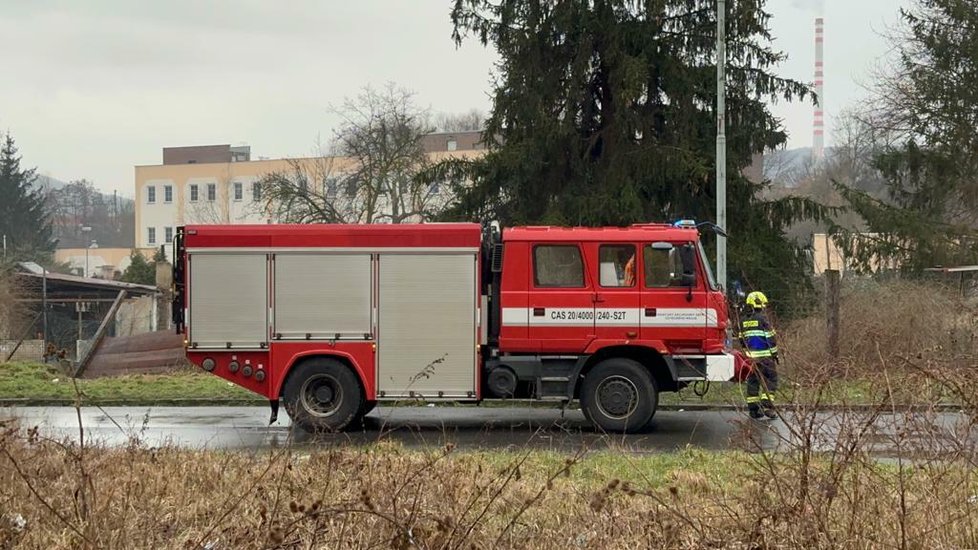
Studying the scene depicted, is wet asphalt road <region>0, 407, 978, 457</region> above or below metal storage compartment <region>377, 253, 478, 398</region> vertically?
below

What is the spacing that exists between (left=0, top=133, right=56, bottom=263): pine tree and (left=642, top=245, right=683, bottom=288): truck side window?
206 ft

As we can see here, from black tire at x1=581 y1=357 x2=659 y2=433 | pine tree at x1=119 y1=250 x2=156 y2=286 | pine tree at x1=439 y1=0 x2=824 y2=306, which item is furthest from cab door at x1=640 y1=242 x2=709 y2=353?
pine tree at x1=119 y1=250 x2=156 y2=286

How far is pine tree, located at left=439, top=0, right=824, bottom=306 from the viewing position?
19750 mm

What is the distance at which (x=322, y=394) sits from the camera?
1100 cm

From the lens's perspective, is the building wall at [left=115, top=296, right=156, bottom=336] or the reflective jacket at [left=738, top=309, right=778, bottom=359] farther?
the building wall at [left=115, top=296, right=156, bottom=336]

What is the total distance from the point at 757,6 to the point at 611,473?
1567 centimetres

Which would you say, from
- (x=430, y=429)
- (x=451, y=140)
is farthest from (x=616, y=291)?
(x=451, y=140)

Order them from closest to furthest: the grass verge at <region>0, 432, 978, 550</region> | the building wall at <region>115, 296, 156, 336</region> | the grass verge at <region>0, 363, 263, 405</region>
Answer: the grass verge at <region>0, 432, 978, 550</region> → the grass verge at <region>0, 363, 263, 405</region> → the building wall at <region>115, 296, 156, 336</region>

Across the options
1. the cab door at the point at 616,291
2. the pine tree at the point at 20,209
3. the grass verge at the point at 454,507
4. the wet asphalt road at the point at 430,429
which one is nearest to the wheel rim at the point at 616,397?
the wet asphalt road at the point at 430,429

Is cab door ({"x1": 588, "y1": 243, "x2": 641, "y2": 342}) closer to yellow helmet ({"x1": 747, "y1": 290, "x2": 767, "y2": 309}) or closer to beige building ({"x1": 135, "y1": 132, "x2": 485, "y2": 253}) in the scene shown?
yellow helmet ({"x1": 747, "y1": 290, "x2": 767, "y2": 309})

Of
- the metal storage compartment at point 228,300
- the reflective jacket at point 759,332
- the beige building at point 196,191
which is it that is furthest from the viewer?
the beige building at point 196,191

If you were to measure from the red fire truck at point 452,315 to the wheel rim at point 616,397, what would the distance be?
0.04ft

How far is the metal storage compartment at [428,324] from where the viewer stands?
35.6 ft

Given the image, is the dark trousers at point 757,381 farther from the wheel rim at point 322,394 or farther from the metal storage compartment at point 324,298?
the wheel rim at point 322,394
